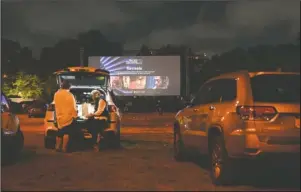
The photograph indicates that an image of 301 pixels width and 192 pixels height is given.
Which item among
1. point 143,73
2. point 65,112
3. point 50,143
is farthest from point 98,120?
point 143,73

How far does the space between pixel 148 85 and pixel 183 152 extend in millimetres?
11575

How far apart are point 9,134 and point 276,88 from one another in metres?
5.23

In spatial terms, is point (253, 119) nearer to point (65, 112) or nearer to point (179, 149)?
point (179, 149)

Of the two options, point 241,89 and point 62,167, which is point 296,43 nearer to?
point 241,89

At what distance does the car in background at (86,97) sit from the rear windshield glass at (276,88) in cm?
Result: 524

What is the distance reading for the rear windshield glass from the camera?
7.94 m

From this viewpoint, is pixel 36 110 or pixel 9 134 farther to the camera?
pixel 36 110

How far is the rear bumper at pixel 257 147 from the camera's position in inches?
307

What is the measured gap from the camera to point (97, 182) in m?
8.62

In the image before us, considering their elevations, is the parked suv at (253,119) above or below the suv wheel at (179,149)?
above

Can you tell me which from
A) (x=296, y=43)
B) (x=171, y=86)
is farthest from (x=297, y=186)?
(x=171, y=86)

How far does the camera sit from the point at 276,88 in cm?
816

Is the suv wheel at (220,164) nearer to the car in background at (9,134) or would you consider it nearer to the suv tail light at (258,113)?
the suv tail light at (258,113)

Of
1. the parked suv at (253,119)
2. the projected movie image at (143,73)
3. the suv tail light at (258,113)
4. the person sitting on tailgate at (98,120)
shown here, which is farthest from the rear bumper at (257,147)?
the projected movie image at (143,73)
